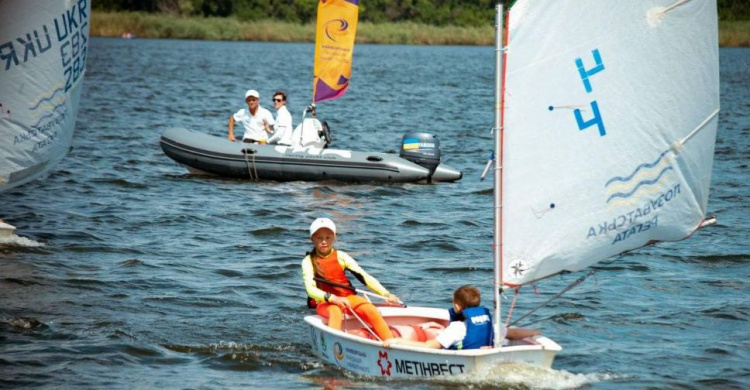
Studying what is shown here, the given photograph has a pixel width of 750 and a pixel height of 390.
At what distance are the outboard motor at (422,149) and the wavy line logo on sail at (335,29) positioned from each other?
2.48 metres

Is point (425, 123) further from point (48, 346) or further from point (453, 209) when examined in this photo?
point (48, 346)

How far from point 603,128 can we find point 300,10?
73033 millimetres

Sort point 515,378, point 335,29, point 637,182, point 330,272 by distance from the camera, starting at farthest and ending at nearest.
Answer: point 335,29 < point 330,272 < point 637,182 < point 515,378

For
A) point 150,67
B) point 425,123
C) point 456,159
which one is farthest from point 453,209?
point 150,67

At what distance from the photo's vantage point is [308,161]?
711 inches

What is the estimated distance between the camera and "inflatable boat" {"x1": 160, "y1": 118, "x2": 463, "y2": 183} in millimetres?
18094

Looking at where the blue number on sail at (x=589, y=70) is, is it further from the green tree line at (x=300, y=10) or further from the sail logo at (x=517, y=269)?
the green tree line at (x=300, y=10)

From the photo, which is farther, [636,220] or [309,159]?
[309,159]

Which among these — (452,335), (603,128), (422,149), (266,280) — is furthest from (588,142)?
(422,149)

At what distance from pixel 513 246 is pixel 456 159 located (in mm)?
15384

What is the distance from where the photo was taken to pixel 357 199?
17.4 m

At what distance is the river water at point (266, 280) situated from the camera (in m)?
9.24

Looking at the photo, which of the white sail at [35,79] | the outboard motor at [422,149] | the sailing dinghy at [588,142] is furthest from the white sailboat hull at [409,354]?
the outboard motor at [422,149]

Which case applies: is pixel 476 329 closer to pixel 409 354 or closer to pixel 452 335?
pixel 452 335
